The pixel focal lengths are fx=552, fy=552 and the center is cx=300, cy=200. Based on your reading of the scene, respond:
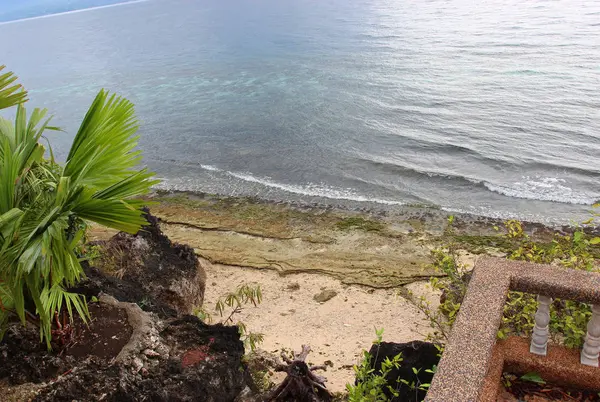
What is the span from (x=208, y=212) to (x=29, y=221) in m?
9.03

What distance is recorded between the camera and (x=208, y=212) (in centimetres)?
1295

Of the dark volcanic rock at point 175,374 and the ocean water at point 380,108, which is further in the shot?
the ocean water at point 380,108

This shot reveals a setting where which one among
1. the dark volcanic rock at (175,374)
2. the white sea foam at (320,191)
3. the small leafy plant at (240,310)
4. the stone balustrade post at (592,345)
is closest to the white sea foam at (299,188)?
the white sea foam at (320,191)

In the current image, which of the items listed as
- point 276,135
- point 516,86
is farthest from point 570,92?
point 276,135

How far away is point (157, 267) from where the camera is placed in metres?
7.55

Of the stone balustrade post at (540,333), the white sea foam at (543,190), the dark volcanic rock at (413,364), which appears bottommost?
the white sea foam at (543,190)

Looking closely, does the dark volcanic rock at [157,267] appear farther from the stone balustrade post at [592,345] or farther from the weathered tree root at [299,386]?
the stone balustrade post at [592,345]

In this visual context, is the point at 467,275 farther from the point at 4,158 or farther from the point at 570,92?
the point at 570,92

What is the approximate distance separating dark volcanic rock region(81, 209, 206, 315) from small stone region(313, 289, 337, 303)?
1.73 meters

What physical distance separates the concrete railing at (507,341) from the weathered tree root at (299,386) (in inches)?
84.7

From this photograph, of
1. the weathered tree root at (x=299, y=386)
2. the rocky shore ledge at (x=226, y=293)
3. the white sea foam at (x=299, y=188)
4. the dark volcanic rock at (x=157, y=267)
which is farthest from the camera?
the white sea foam at (x=299, y=188)

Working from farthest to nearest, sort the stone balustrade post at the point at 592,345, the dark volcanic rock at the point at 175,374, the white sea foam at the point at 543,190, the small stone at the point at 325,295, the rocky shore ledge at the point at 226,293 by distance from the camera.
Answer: the white sea foam at the point at 543,190
the small stone at the point at 325,295
the rocky shore ledge at the point at 226,293
the dark volcanic rock at the point at 175,374
the stone balustrade post at the point at 592,345

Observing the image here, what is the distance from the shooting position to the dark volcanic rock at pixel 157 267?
7.24m

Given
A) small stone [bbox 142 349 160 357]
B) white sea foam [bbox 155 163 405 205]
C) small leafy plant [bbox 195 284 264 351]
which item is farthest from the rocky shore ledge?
white sea foam [bbox 155 163 405 205]
